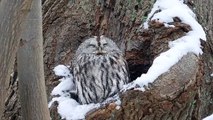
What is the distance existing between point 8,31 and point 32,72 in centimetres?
64

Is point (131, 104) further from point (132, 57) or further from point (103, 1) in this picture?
point (103, 1)

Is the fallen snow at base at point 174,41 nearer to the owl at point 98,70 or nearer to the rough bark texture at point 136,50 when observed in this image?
the rough bark texture at point 136,50

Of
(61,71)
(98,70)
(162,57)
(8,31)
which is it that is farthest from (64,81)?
(8,31)

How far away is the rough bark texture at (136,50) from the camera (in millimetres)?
3148

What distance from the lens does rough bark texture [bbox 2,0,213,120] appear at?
3.15m

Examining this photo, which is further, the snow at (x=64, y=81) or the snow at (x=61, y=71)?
the snow at (x=61, y=71)

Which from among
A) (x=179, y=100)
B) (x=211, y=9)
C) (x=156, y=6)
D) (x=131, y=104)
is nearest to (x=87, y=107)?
(x=131, y=104)

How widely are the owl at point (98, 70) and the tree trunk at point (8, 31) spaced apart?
184 cm

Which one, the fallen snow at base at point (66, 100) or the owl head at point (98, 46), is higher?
the owl head at point (98, 46)

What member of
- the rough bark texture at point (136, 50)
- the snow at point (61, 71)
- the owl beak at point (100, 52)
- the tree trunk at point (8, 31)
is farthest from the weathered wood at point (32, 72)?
the owl beak at point (100, 52)

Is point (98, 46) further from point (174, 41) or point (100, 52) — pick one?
point (174, 41)

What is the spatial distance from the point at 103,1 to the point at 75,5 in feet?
0.79

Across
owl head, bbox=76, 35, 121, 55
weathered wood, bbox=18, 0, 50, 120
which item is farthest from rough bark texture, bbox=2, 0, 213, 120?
weathered wood, bbox=18, 0, 50, 120

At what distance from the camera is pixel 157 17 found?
364 cm
